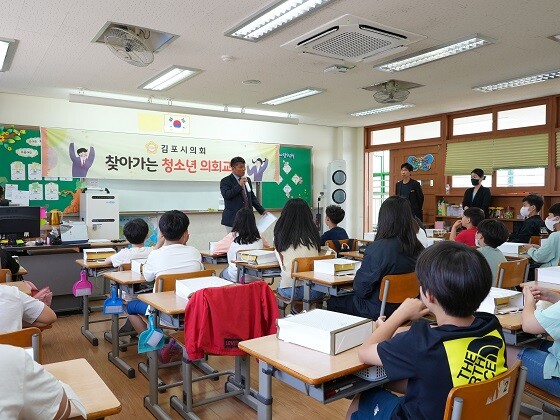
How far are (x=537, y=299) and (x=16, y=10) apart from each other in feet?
13.4

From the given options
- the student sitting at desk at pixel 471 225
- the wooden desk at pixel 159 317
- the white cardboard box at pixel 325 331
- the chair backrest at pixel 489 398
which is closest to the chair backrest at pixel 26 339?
the wooden desk at pixel 159 317

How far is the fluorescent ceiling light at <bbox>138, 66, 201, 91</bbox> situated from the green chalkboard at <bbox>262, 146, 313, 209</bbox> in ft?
10.7

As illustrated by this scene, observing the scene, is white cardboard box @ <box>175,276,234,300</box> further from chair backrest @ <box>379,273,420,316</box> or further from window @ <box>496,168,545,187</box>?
window @ <box>496,168,545,187</box>

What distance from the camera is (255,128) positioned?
8.91 metres

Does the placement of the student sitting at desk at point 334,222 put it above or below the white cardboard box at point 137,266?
above

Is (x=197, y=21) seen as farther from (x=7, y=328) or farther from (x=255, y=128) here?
(x=255, y=128)

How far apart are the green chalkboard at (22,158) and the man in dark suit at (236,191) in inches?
112

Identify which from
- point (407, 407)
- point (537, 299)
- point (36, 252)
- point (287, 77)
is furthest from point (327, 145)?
point (407, 407)

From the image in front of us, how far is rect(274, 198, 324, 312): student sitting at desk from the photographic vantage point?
382 cm

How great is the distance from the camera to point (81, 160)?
23.2ft

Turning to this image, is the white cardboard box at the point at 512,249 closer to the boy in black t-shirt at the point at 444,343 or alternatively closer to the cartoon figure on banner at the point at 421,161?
the boy in black t-shirt at the point at 444,343

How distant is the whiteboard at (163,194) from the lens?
24.7 feet

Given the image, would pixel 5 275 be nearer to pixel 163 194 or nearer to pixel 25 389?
pixel 25 389

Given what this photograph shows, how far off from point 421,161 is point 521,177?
1.90 m
